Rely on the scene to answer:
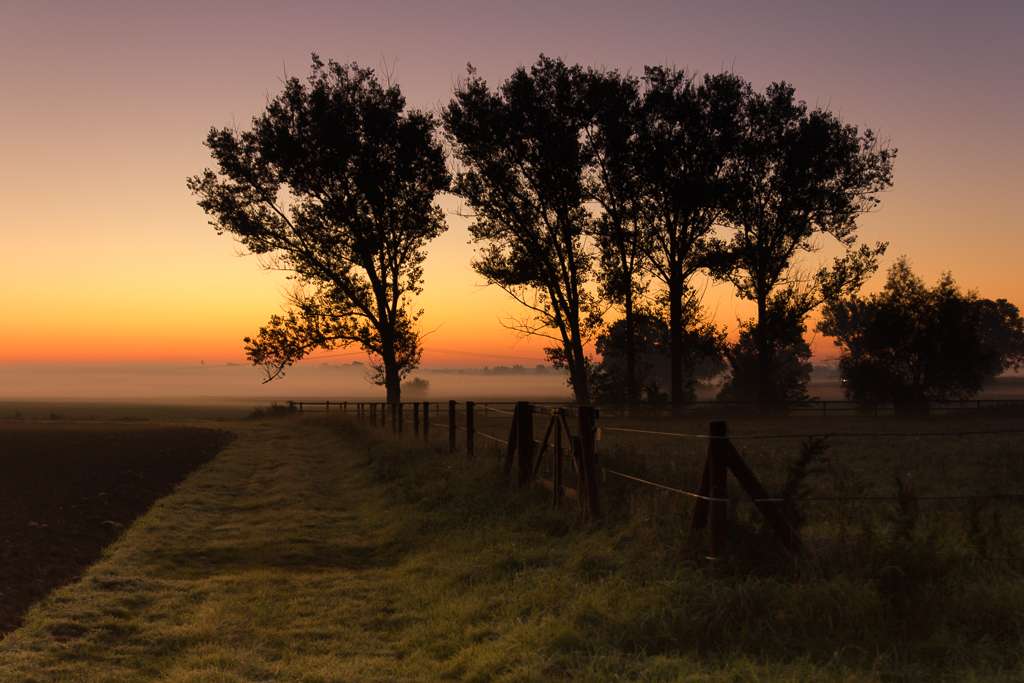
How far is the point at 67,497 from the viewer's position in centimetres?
1166

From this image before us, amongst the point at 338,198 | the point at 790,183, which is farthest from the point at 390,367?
the point at 790,183

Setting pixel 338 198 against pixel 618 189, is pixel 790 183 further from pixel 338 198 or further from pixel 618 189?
pixel 338 198

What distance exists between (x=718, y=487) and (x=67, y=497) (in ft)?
37.6

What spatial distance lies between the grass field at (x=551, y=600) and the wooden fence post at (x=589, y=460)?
0.23 m

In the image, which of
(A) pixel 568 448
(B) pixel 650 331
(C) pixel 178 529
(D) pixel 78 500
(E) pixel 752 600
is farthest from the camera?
(B) pixel 650 331

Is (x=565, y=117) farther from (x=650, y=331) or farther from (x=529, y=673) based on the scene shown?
(x=650, y=331)

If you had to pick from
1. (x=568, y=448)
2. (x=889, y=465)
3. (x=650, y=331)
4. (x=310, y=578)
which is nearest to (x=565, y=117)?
(x=889, y=465)

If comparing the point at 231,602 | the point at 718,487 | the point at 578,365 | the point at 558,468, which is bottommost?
the point at 231,602

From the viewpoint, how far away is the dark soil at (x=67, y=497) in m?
7.30

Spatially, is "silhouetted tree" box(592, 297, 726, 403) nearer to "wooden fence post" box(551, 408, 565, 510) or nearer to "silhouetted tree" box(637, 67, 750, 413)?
"silhouetted tree" box(637, 67, 750, 413)

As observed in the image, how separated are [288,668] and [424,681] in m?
1.14

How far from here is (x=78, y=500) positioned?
11.5 meters

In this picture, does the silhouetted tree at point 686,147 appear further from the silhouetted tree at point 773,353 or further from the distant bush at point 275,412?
the distant bush at point 275,412

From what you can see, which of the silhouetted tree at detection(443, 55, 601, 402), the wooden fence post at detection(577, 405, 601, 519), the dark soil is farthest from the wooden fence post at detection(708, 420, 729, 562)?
the silhouetted tree at detection(443, 55, 601, 402)
